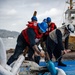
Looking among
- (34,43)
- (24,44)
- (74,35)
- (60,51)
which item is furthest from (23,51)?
(74,35)

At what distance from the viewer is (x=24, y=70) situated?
21.1 feet

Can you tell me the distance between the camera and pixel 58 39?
8312 mm

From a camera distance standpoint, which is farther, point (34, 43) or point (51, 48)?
point (51, 48)

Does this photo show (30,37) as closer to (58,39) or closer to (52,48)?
(58,39)

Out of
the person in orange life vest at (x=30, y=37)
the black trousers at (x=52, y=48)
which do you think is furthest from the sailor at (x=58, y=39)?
the person in orange life vest at (x=30, y=37)

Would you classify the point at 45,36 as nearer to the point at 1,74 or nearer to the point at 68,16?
the point at 1,74

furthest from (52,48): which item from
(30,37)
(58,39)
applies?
(30,37)

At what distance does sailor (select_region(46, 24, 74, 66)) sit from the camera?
27.1ft

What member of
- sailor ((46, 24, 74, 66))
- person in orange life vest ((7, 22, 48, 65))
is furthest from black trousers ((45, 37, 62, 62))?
person in orange life vest ((7, 22, 48, 65))

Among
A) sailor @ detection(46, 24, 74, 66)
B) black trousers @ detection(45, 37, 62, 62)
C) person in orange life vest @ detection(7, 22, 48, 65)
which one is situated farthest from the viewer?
black trousers @ detection(45, 37, 62, 62)

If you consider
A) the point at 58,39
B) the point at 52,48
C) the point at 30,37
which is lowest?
the point at 52,48

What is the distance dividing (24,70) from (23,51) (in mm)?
885

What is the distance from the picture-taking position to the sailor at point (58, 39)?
8.26m

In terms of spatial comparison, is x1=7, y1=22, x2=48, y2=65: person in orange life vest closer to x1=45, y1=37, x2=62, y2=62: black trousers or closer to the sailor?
the sailor
